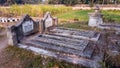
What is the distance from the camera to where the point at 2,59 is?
4.35 meters

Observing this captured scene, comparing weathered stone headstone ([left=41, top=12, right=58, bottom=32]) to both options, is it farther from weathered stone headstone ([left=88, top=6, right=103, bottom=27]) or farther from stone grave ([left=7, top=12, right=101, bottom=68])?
weathered stone headstone ([left=88, top=6, right=103, bottom=27])

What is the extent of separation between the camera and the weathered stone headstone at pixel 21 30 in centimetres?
501

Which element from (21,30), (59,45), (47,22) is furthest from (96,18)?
(21,30)

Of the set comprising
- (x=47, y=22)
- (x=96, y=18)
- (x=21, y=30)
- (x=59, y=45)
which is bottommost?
(x=59, y=45)

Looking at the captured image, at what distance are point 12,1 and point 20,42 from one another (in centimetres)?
3102

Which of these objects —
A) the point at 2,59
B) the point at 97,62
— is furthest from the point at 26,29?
the point at 97,62

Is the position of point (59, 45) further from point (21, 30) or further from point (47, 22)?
point (47, 22)

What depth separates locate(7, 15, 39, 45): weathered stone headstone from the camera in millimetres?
5008

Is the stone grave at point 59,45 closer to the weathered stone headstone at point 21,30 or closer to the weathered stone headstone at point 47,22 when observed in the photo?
the weathered stone headstone at point 21,30

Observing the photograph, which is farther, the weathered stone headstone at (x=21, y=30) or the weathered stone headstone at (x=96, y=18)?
the weathered stone headstone at (x=96, y=18)

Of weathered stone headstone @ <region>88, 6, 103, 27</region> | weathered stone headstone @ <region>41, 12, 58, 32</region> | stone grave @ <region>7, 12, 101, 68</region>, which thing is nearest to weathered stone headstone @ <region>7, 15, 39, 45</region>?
stone grave @ <region>7, 12, 101, 68</region>

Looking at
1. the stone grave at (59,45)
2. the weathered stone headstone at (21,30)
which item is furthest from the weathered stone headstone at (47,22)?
the stone grave at (59,45)

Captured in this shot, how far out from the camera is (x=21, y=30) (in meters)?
5.55

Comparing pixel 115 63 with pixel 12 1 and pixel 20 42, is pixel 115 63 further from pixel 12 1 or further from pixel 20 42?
pixel 12 1
